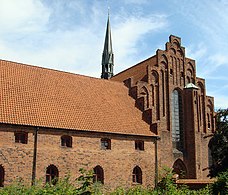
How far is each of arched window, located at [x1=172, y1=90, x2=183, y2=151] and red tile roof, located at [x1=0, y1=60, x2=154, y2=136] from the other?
3991 millimetres

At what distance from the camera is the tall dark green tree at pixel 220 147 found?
A: 2797cm

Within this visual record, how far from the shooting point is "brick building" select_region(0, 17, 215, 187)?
21.8 m

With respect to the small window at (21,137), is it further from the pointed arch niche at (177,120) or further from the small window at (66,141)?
the pointed arch niche at (177,120)

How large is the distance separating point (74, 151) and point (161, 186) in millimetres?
11652

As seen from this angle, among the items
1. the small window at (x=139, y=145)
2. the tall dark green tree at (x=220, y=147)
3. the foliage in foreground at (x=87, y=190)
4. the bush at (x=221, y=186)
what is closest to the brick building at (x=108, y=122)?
the small window at (x=139, y=145)

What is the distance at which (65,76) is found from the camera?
93.7ft

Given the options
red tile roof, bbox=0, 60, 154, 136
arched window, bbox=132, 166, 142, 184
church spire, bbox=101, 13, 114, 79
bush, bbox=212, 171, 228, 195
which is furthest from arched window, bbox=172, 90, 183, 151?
church spire, bbox=101, 13, 114, 79

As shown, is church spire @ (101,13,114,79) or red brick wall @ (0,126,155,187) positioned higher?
church spire @ (101,13,114,79)

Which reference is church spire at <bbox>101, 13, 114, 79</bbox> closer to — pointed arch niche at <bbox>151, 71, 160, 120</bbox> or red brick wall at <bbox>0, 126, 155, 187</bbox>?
pointed arch niche at <bbox>151, 71, 160, 120</bbox>

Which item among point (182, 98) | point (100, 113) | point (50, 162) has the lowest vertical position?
point (50, 162)

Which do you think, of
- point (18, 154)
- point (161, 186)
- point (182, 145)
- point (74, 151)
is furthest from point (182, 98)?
point (161, 186)

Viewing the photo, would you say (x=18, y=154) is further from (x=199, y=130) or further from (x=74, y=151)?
(x=199, y=130)

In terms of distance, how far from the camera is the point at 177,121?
31.7m

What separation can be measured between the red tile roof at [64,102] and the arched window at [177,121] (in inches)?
157
